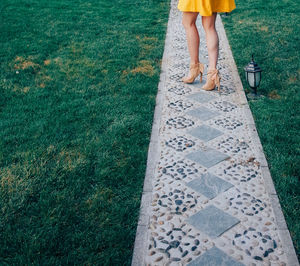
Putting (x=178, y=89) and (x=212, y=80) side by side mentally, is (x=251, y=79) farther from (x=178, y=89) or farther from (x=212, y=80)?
(x=178, y=89)

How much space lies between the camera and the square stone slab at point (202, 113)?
419cm

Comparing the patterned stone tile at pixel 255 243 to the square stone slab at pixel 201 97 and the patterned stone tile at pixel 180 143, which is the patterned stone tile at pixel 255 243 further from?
the square stone slab at pixel 201 97

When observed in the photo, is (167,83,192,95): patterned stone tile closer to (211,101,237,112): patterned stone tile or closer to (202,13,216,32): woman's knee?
(211,101,237,112): patterned stone tile

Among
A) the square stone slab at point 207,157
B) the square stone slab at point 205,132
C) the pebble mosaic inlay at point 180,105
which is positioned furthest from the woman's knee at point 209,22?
the square stone slab at point 207,157

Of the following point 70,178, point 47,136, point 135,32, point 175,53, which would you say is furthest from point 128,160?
point 135,32

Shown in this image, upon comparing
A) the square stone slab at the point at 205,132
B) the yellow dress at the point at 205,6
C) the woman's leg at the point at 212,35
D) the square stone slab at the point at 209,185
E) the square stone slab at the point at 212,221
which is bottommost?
the square stone slab at the point at 212,221

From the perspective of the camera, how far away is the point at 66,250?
2.38 metres

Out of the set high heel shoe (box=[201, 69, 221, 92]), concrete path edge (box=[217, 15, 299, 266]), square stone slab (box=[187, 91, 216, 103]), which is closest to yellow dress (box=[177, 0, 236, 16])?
high heel shoe (box=[201, 69, 221, 92])

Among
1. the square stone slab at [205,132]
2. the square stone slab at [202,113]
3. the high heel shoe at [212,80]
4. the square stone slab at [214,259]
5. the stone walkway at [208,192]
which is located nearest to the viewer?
the square stone slab at [214,259]

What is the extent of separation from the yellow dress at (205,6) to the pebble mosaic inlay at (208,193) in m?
1.13

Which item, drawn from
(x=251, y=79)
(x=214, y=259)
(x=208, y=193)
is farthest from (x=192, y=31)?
(x=214, y=259)

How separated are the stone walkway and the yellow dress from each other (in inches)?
43.9

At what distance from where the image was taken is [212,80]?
4832 millimetres

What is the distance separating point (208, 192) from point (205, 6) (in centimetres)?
254
